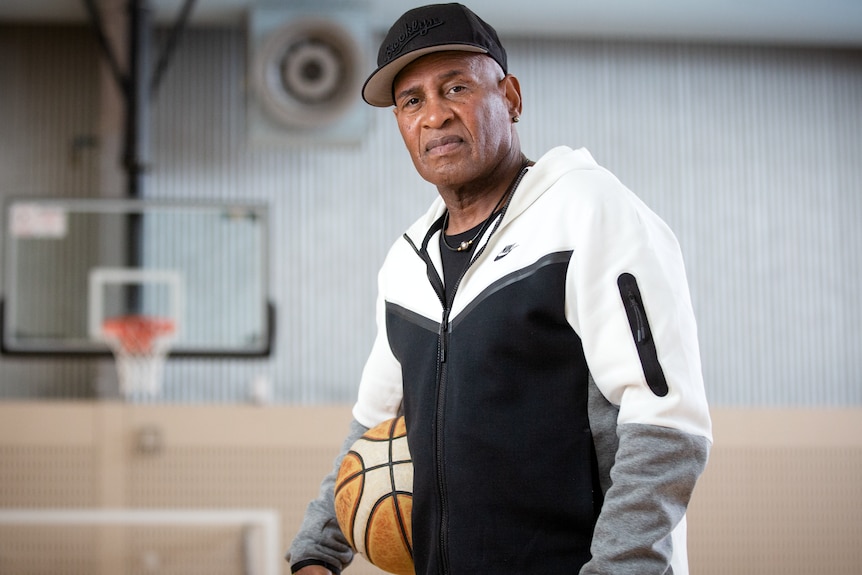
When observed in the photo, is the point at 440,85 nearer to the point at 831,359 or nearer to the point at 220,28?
the point at 220,28

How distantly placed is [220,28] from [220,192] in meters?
1.00

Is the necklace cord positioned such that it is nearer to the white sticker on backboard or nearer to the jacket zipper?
the jacket zipper

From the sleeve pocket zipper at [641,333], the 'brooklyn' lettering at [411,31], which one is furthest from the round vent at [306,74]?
the sleeve pocket zipper at [641,333]

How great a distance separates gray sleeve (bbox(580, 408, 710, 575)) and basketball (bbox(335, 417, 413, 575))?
42cm

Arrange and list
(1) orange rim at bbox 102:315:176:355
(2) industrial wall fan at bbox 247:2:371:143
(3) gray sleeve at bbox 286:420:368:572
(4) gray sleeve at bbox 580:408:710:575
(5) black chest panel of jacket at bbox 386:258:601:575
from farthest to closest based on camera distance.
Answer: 1. (2) industrial wall fan at bbox 247:2:371:143
2. (1) orange rim at bbox 102:315:176:355
3. (3) gray sleeve at bbox 286:420:368:572
4. (5) black chest panel of jacket at bbox 386:258:601:575
5. (4) gray sleeve at bbox 580:408:710:575

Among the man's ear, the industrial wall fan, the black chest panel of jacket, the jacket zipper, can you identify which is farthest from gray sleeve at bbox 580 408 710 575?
the industrial wall fan

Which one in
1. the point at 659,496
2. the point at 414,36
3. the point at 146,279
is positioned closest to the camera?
the point at 659,496

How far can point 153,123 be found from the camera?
5.46m

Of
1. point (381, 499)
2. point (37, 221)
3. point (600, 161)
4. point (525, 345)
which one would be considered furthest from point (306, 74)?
point (525, 345)

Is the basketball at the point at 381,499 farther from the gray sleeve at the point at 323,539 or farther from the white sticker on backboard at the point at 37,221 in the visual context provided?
the white sticker on backboard at the point at 37,221

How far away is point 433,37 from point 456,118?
0.12m

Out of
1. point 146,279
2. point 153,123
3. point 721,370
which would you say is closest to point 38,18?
point 153,123

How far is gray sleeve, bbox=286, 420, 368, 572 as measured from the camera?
1.54m

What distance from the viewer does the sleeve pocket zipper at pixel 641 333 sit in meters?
1.10
